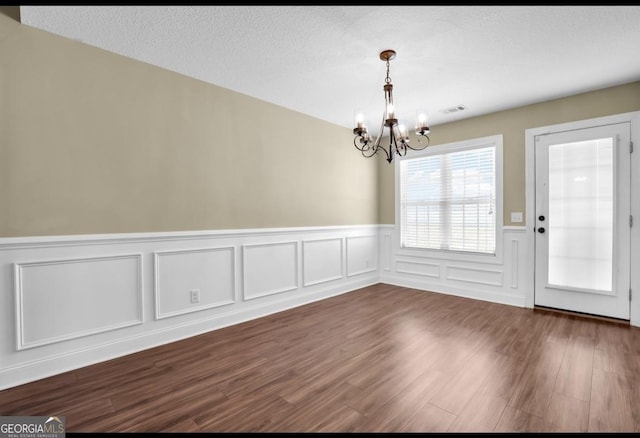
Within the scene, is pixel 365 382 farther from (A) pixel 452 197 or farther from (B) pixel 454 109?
(B) pixel 454 109

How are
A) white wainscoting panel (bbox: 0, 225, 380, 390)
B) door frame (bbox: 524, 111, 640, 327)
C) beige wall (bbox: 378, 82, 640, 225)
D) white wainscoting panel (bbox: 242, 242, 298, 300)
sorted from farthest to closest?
1. white wainscoting panel (bbox: 242, 242, 298, 300)
2. beige wall (bbox: 378, 82, 640, 225)
3. door frame (bbox: 524, 111, 640, 327)
4. white wainscoting panel (bbox: 0, 225, 380, 390)

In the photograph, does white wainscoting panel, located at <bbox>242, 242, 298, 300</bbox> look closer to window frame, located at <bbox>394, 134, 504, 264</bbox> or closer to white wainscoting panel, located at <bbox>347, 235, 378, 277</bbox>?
white wainscoting panel, located at <bbox>347, 235, 378, 277</bbox>

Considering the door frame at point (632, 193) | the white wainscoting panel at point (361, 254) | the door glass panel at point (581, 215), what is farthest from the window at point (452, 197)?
the door glass panel at point (581, 215)

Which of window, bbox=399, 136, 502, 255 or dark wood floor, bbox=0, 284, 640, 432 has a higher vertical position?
window, bbox=399, 136, 502, 255

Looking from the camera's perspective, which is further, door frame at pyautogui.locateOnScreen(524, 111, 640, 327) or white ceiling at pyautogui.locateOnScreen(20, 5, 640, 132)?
door frame at pyautogui.locateOnScreen(524, 111, 640, 327)

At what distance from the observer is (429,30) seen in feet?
7.55

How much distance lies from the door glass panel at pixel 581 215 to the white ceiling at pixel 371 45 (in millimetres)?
756

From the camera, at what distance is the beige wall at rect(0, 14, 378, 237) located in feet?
7.36

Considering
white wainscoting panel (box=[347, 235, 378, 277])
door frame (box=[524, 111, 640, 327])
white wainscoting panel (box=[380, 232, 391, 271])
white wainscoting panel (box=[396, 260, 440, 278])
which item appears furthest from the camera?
white wainscoting panel (box=[380, 232, 391, 271])

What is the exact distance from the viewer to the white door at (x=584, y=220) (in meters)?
3.31

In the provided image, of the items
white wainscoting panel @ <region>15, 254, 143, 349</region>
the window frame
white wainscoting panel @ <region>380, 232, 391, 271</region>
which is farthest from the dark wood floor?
white wainscoting panel @ <region>380, 232, 391, 271</region>

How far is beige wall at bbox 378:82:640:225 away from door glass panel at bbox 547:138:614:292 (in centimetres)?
32

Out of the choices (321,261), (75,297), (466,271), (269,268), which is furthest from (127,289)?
(466,271)

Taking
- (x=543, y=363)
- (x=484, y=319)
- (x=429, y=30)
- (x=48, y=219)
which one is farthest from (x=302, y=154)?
(x=543, y=363)
